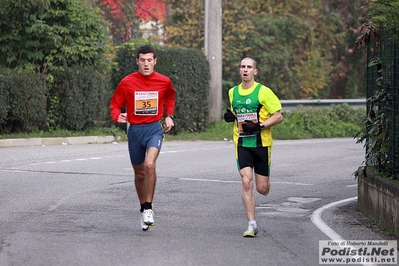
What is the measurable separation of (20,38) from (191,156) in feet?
23.9

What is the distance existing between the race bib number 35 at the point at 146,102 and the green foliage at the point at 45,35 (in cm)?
1437

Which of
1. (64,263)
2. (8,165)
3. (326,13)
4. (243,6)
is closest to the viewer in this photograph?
(64,263)

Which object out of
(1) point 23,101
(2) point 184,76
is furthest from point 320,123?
(1) point 23,101

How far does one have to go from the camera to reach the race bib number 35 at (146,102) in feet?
34.7

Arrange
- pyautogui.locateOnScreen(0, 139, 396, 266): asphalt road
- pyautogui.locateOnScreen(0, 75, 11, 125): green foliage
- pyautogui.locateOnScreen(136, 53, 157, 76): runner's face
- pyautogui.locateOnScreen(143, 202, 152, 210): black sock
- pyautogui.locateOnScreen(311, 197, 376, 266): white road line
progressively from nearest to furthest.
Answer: pyautogui.locateOnScreen(0, 139, 396, 266): asphalt road
pyautogui.locateOnScreen(311, 197, 376, 266): white road line
pyautogui.locateOnScreen(143, 202, 152, 210): black sock
pyautogui.locateOnScreen(136, 53, 157, 76): runner's face
pyautogui.locateOnScreen(0, 75, 11, 125): green foliage

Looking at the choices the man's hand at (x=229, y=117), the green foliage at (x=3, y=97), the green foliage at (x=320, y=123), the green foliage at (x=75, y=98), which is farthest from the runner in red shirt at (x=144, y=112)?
the green foliage at (x=320, y=123)

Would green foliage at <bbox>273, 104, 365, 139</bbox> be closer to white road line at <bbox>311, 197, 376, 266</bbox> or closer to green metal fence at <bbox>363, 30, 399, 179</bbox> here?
white road line at <bbox>311, 197, 376, 266</bbox>

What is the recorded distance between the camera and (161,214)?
11.5m

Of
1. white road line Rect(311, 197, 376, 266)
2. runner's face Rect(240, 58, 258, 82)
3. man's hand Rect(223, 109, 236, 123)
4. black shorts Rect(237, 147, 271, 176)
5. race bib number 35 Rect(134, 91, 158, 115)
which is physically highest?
runner's face Rect(240, 58, 258, 82)

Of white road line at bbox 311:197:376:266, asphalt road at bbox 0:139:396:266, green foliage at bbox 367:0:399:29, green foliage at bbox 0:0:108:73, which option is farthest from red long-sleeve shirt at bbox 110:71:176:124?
green foliage at bbox 0:0:108:73

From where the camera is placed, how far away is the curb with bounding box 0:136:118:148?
22.0 meters

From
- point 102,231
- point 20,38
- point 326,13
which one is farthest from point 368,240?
point 326,13

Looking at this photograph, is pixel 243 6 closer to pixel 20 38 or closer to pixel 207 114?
pixel 207 114

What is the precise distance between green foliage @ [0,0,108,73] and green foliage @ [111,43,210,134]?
3.27 feet
